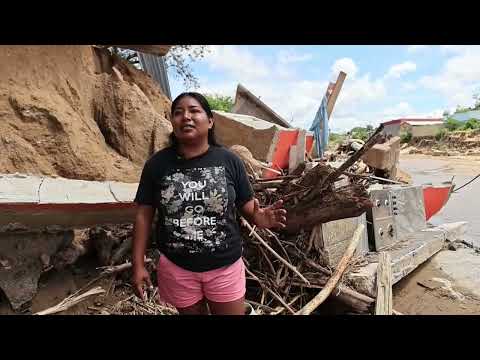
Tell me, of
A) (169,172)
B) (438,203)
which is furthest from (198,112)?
(438,203)

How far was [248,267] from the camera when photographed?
3895 mm

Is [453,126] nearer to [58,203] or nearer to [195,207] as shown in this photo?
[58,203]

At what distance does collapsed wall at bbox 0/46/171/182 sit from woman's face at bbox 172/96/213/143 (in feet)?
7.39

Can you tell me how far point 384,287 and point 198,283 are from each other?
8.84 ft

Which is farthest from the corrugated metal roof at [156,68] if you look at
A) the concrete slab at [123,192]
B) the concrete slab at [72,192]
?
the concrete slab at [72,192]

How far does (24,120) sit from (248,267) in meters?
2.61

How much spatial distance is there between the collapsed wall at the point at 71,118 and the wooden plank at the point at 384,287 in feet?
9.42

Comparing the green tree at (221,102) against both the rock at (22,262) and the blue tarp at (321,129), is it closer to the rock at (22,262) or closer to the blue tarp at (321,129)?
the blue tarp at (321,129)

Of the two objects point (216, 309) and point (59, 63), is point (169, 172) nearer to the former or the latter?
point (216, 309)

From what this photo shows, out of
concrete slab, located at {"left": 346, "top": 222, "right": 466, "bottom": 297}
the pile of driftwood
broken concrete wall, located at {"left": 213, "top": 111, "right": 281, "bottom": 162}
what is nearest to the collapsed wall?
broken concrete wall, located at {"left": 213, "top": 111, "right": 281, "bottom": 162}

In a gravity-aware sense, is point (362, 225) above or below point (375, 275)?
above

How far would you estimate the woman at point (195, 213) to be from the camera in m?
1.80

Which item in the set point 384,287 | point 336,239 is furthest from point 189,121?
point 384,287

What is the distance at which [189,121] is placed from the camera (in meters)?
1.83
